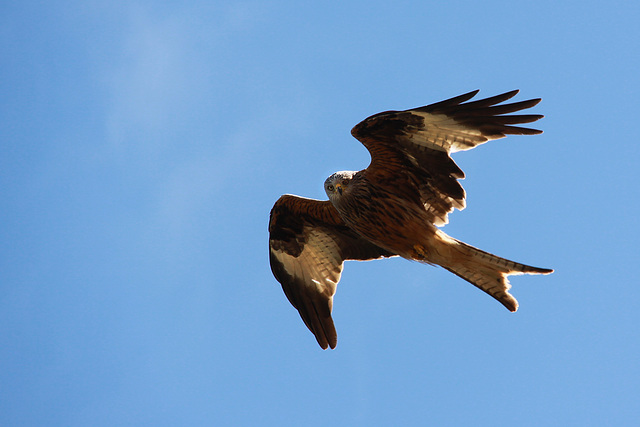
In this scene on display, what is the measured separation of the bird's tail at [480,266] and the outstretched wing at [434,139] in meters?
0.36

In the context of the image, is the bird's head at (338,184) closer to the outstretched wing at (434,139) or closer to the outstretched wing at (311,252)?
the outstretched wing at (434,139)

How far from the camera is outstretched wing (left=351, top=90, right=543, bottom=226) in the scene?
7.37 meters

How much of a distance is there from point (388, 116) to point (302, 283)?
2.93 m

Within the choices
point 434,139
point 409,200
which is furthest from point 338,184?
point 434,139

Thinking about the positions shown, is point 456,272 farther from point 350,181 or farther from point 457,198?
point 350,181

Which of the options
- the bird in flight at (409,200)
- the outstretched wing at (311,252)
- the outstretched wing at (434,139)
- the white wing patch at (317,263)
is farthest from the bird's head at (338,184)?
the white wing patch at (317,263)

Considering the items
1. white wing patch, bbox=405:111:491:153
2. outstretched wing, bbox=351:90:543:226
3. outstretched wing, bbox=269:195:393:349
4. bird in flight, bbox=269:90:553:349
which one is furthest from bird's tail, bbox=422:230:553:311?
outstretched wing, bbox=269:195:393:349

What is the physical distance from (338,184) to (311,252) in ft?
5.01

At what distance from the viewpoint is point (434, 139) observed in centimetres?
782

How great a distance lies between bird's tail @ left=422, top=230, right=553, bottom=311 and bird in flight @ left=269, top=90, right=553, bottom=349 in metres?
0.01

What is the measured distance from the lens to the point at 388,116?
25.4 feet

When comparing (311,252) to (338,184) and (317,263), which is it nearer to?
(317,263)

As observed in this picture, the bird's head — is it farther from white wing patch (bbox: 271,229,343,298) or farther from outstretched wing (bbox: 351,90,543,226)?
white wing patch (bbox: 271,229,343,298)

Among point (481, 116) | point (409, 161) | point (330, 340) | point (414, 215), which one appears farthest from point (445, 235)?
point (330, 340)
